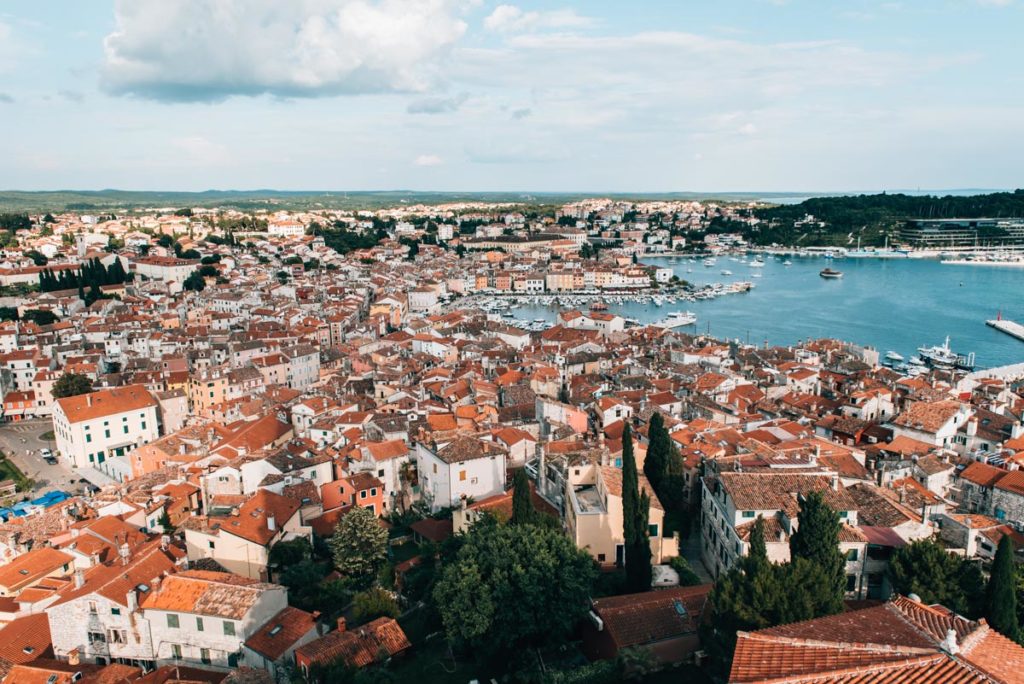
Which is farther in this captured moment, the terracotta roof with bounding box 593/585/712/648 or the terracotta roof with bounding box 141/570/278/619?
the terracotta roof with bounding box 141/570/278/619

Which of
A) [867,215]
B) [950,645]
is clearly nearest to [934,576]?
[950,645]

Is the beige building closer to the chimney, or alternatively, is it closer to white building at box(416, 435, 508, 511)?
white building at box(416, 435, 508, 511)

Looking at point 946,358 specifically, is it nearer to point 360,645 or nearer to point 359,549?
point 359,549

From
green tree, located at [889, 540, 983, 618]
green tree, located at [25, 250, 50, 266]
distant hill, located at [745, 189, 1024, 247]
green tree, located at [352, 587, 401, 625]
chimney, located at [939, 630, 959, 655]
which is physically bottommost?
green tree, located at [352, 587, 401, 625]

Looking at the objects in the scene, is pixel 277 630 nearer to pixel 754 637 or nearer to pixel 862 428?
pixel 754 637

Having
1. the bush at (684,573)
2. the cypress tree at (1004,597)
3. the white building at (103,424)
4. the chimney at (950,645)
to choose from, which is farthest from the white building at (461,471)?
the white building at (103,424)

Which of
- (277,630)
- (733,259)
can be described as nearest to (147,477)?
(277,630)

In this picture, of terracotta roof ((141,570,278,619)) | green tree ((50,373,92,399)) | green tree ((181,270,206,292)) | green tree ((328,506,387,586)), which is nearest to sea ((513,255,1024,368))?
green tree ((181,270,206,292))
